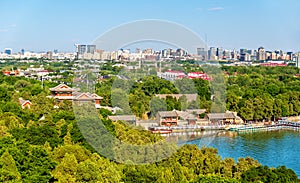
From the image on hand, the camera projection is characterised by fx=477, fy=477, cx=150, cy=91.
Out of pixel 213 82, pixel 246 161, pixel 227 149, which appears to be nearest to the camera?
pixel 246 161

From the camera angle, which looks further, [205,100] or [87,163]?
[205,100]

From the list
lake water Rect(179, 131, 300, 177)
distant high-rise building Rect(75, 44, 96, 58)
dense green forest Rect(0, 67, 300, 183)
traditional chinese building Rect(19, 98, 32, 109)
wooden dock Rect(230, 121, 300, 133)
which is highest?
distant high-rise building Rect(75, 44, 96, 58)

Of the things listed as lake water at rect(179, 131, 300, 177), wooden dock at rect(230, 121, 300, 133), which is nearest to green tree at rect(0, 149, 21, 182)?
lake water at rect(179, 131, 300, 177)

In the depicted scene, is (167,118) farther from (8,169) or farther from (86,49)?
(86,49)

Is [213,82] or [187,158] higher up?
[213,82]

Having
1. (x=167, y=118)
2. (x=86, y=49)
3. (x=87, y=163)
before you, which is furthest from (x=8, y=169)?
(x=86, y=49)

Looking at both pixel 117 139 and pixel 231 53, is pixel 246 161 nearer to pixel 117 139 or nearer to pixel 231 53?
pixel 117 139

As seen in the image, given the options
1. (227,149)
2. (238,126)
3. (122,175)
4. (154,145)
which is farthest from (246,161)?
(238,126)

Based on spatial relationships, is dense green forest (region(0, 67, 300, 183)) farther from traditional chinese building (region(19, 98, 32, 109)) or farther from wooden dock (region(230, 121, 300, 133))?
wooden dock (region(230, 121, 300, 133))
